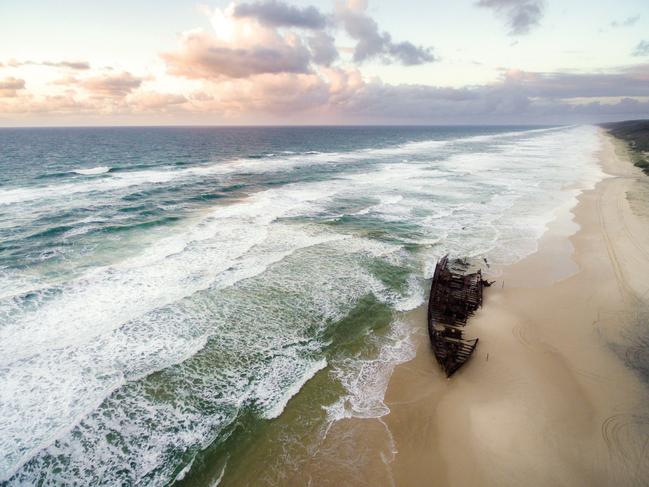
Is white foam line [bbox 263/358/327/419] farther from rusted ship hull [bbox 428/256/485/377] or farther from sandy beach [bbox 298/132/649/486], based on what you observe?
rusted ship hull [bbox 428/256/485/377]

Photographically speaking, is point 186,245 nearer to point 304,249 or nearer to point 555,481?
point 304,249

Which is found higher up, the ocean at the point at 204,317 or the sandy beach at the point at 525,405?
the ocean at the point at 204,317

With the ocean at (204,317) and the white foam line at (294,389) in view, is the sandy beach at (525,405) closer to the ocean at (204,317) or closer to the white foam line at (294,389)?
the ocean at (204,317)

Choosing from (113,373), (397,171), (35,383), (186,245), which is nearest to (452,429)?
(113,373)

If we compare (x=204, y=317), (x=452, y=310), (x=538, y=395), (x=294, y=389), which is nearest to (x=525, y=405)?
(x=538, y=395)

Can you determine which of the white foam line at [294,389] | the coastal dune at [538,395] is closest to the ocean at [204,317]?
the white foam line at [294,389]

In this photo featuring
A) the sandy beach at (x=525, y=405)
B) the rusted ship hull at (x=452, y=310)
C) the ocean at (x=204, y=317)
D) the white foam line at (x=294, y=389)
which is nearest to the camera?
the sandy beach at (x=525, y=405)
